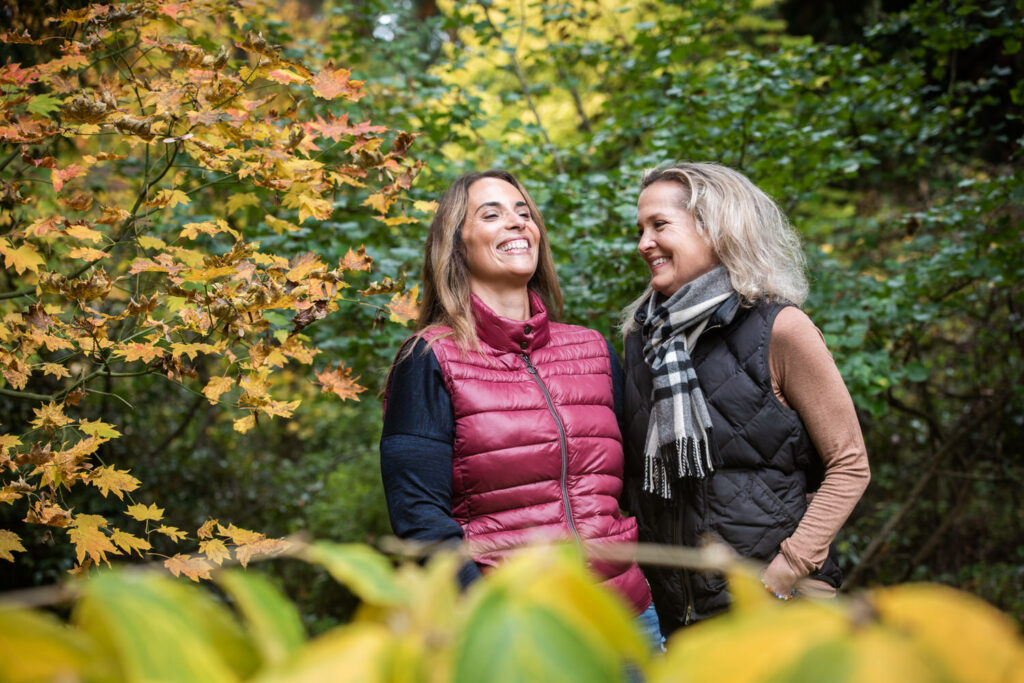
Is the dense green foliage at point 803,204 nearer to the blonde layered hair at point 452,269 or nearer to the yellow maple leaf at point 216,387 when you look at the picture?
the blonde layered hair at point 452,269

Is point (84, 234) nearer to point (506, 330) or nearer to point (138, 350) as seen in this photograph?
point (138, 350)

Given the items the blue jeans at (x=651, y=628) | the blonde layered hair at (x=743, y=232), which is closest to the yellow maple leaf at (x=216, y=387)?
the blue jeans at (x=651, y=628)

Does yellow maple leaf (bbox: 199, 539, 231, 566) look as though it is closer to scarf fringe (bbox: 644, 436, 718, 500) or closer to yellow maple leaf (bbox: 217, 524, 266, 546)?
yellow maple leaf (bbox: 217, 524, 266, 546)

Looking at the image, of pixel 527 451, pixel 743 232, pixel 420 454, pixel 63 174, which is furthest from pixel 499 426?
pixel 63 174

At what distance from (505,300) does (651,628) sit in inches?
41.1

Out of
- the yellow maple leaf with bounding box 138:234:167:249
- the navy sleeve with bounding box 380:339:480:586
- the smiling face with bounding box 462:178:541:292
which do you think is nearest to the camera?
the navy sleeve with bounding box 380:339:480:586

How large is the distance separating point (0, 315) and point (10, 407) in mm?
2652

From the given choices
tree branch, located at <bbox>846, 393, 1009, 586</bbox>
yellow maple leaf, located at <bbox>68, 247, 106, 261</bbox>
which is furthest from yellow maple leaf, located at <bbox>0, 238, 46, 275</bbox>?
tree branch, located at <bbox>846, 393, 1009, 586</bbox>

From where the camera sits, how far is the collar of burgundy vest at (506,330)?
2.01 meters

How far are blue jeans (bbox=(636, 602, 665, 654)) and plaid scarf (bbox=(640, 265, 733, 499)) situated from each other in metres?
0.34

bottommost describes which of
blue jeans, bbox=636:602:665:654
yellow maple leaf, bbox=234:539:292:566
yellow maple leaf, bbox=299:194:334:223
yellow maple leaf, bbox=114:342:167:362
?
blue jeans, bbox=636:602:665:654

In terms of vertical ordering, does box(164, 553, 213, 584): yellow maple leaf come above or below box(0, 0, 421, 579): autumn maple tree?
below

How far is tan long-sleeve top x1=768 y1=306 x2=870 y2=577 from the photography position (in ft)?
5.82

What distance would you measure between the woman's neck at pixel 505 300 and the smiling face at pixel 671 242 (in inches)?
16.0
